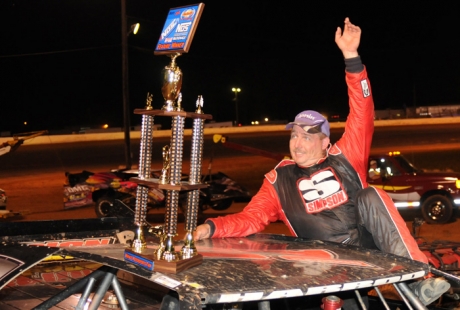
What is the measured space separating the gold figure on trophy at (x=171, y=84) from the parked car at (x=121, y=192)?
1069 centimetres

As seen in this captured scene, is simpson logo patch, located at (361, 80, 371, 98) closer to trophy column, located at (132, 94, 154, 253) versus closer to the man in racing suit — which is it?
the man in racing suit

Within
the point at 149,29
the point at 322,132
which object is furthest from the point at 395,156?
the point at 149,29

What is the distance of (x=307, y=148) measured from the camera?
A: 14.6 ft

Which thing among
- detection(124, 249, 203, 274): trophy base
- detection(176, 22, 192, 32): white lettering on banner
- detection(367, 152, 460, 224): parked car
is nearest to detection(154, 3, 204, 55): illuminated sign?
detection(176, 22, 192, 32): white lettering on banner

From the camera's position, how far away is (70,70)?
260 ft

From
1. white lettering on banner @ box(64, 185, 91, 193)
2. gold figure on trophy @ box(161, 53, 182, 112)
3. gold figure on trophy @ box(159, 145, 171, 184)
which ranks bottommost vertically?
white lettering on banner @ box(64, 185, 91, 193)

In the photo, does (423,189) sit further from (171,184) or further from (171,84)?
(171,184)

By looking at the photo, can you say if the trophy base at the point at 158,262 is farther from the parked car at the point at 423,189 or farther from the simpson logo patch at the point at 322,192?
the parked car at the point at 423,189

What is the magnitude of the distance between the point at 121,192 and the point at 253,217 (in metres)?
11.2

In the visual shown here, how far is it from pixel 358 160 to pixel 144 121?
165cm

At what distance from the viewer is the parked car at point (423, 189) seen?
14625 millimetres

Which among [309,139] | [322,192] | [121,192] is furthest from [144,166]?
[121,192]

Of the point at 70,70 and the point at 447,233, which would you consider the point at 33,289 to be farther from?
the point at 70,70

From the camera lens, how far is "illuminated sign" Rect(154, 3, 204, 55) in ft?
10.7
